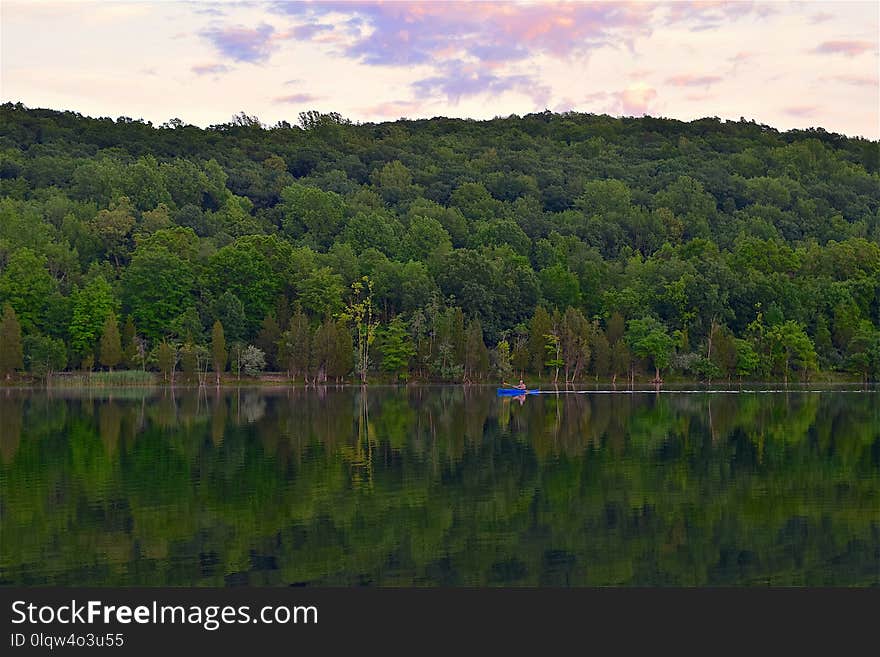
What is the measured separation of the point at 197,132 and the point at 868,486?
541 ft

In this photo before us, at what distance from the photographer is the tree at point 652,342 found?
97.7 metres

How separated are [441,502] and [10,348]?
Answer: 71694 mm

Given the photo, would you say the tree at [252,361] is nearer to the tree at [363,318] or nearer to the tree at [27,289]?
the tree at [363,318]

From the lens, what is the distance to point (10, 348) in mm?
90938

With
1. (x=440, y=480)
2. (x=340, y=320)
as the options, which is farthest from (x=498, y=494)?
(x=340, y=320)

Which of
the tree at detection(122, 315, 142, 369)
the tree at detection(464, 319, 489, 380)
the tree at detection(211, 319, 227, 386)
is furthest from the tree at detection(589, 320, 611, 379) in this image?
the tree at detection(122, 315, 142, 369)

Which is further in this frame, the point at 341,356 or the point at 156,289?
the point at 156,289

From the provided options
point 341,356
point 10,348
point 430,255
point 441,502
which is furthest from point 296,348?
point 441,502

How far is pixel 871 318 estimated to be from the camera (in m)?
110

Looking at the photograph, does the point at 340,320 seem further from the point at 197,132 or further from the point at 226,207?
the point at 197,132

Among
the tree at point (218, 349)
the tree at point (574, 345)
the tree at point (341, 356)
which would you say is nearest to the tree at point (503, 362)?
the tree at point (574, 345)

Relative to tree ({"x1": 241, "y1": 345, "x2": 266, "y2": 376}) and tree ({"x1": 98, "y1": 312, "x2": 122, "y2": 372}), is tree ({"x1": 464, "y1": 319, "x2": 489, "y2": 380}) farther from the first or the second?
tree ({"x1": 98, "y1": 312, "x2": 122, "y2": 372})

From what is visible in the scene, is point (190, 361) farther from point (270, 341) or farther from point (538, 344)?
point (538, 344)

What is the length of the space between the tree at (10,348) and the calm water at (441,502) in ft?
138
